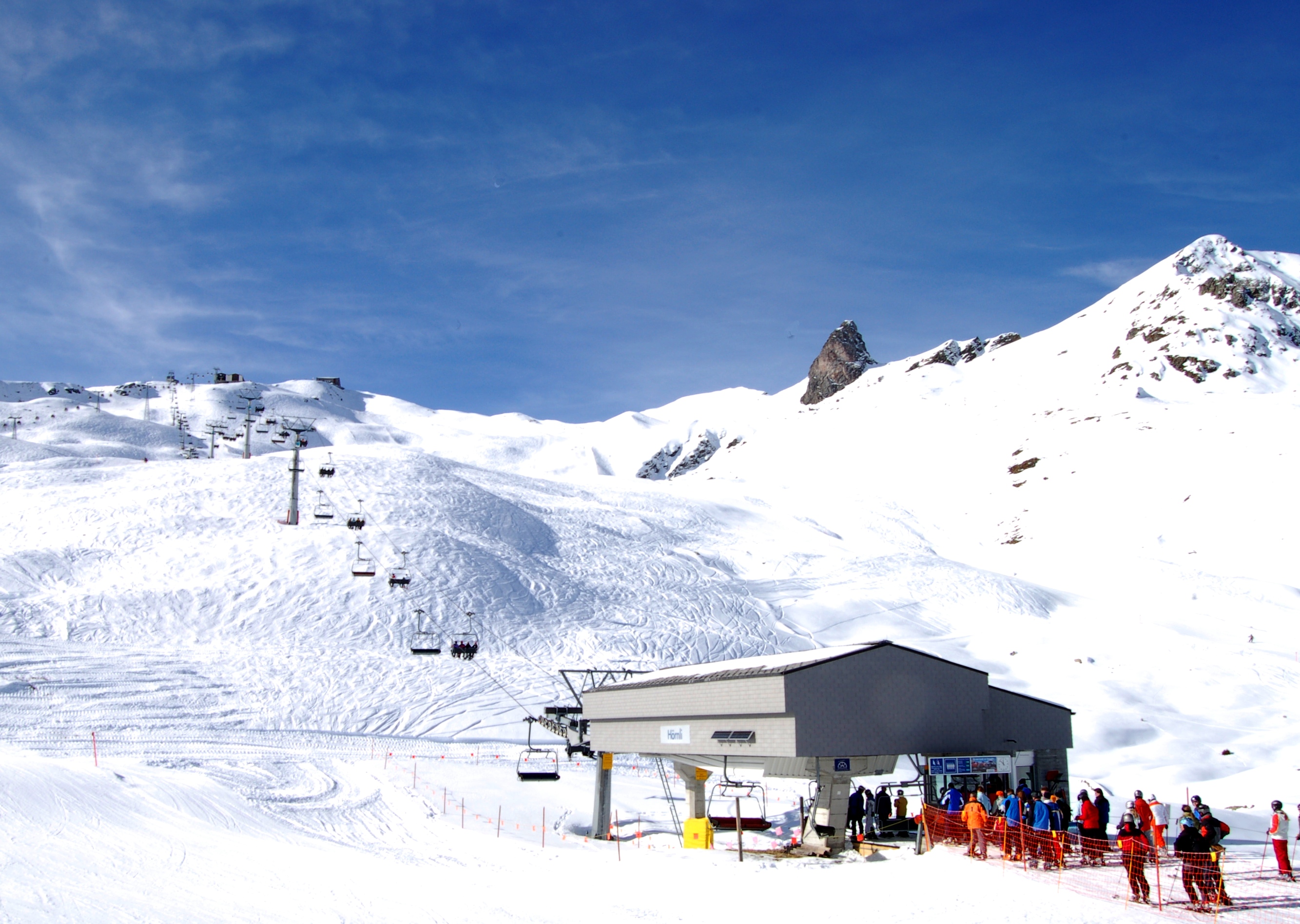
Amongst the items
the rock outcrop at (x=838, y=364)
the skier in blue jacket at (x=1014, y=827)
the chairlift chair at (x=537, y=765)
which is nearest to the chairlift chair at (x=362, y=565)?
the chairlift chair at (x=537, y=765)

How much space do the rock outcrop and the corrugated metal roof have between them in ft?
479

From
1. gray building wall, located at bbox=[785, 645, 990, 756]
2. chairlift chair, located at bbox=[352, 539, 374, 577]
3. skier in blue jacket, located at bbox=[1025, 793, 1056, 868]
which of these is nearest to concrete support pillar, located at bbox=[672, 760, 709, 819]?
gray building wall, located at bbox=[785, 645, 990, 756]

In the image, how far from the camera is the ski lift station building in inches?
771

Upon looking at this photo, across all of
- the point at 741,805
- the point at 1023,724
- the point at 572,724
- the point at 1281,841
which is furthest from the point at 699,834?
the point at 1281,841

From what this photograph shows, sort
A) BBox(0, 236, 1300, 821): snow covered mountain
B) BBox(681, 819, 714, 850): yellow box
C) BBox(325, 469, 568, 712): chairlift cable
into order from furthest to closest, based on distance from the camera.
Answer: BBox(325, 469, 568, 712): chairlift cable
BBox(0, 236, 1300, 821): snow covered mountain
BBox(681, 819, 714, 850): yellow box

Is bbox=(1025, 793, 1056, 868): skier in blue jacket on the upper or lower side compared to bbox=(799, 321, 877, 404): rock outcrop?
lower

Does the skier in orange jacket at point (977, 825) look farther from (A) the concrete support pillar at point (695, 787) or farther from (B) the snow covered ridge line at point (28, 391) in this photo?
(B) the snow covered ridge line at point (28, 391)

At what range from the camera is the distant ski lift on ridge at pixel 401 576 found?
43.7 metres

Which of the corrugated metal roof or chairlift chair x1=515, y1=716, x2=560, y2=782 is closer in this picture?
the corrugated metal roof

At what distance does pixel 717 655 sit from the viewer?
44.4 meters

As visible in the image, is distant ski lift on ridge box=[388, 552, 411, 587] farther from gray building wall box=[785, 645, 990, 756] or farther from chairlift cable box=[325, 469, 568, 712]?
gray building wall box=[785, 645, 990, 756]

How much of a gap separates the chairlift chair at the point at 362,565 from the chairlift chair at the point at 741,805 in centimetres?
2078

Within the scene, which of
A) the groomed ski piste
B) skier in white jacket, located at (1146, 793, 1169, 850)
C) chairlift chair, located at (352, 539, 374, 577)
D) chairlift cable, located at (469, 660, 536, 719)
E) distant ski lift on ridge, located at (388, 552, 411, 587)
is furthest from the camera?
chairlift chair, located at (352, 539, 374, 577)

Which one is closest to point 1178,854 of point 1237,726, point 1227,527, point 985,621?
point 1237,726
